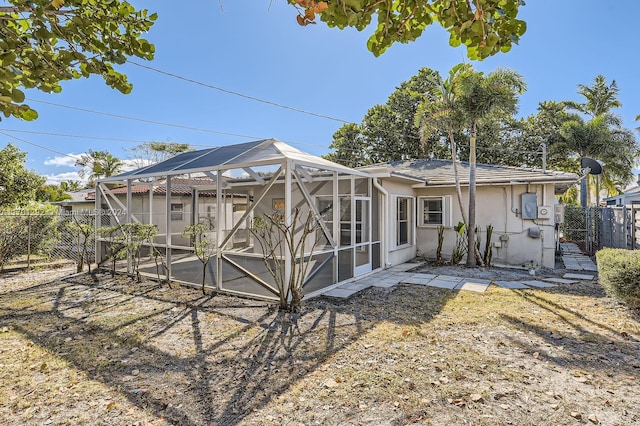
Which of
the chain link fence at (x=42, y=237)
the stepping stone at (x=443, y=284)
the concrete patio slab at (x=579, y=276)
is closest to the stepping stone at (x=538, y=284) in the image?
the concrete patio slab at (x=579, y=276)

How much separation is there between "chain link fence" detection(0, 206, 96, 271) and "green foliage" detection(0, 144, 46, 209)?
2.31 ft

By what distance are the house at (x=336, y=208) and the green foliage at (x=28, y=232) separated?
6.62ft

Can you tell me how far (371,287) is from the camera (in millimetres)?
7641

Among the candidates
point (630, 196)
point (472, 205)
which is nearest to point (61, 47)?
point (472, 205)

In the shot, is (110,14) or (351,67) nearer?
(110,14)

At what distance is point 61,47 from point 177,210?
12.9m

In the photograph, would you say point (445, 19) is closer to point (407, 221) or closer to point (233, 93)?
point (407, 221)

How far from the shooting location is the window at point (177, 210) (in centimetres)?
1401

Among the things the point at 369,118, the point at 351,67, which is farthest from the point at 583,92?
the point at 351,67

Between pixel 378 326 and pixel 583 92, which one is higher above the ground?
pixel 583 92

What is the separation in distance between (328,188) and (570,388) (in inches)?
290

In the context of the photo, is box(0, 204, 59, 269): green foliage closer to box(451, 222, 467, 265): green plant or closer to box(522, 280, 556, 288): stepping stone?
box(451, 222, 467, 265): green plant

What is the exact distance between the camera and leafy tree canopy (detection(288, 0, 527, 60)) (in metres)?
1.79

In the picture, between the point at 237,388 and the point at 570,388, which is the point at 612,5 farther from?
the point at 237,388
